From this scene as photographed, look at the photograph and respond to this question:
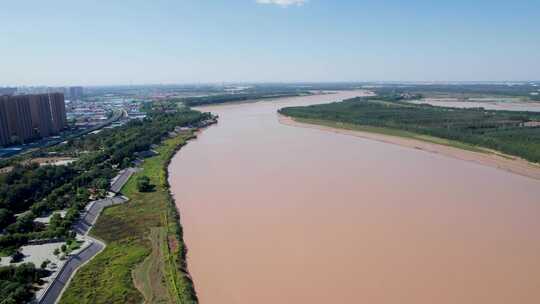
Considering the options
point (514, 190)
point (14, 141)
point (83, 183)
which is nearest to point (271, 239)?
point (83, 183)

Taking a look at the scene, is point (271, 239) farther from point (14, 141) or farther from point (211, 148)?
point (14, 141)

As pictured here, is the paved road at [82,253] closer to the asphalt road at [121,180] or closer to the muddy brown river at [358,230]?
the asphalt road at [121,180]

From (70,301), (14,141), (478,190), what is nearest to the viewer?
(70,301)

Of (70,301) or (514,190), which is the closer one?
(70,301)

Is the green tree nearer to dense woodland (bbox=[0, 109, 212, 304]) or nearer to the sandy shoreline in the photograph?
dense woodland (bbox=[0, 109, 212, 304])

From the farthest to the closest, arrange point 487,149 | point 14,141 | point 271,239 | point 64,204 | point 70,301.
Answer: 1. point 14,141
2. point 487,149
3. point 64,204
4. point 271,239
5. point 70,301

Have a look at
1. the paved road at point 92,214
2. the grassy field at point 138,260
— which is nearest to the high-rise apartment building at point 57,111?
the paved road at point 92,214

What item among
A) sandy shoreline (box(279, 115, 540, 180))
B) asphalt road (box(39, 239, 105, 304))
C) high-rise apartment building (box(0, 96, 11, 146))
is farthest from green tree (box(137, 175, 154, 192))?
high-rise apartment building (box(0, 96, 11, 146))
